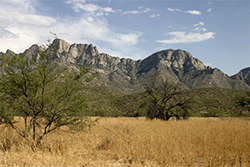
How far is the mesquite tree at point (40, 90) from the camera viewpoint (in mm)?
6184

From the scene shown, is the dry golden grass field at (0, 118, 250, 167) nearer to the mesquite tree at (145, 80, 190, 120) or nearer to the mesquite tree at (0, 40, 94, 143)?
the mesquite tree at (0, 40, 94, 143)

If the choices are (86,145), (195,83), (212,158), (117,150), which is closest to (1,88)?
(86,145)

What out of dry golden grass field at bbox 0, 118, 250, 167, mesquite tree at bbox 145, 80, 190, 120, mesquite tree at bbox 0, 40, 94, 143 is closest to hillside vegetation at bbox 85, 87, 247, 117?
mesquite tree at bbox 0, 40, 94, 143

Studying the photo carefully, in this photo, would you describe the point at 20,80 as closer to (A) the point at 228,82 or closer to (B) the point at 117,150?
(B) the point at 117,150

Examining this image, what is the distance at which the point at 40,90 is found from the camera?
253 inches

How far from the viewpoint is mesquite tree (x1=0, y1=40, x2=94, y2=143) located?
6.18 metres

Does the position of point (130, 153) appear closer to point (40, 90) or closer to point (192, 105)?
point (40, 90)

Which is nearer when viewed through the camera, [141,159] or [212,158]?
[212,158]

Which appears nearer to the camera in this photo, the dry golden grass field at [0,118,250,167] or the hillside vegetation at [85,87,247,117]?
the dry golden grass field at [0,118,250,167]

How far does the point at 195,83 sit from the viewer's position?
6186 inches

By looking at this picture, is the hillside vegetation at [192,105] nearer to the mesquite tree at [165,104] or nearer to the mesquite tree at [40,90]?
the mesquite tree at [40,90]

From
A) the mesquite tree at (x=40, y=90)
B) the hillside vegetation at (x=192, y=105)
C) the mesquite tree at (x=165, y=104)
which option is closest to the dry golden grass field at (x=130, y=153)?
the mesquite tree at (x=40, y=90)

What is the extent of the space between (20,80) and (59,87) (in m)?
1.35

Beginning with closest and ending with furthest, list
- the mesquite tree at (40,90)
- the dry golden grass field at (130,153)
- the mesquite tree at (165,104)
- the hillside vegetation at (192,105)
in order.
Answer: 1. the dry golden grass field at (130,153)
2. the mesquite tree at (40,90)
3. the hillside vegetation at (192,105)
4. the mesquite tree at (165,104)
